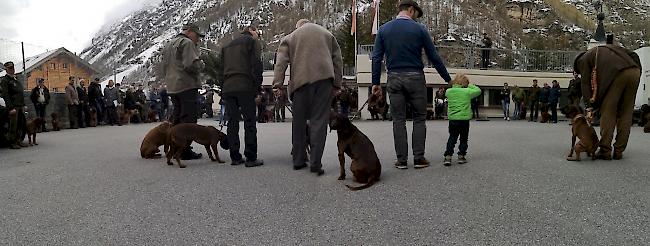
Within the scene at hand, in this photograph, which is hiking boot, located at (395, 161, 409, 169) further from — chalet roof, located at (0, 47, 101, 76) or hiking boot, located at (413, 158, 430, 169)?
chalet roof, located at (0, 47, 101, 76)

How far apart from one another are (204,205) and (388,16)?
5581 cm

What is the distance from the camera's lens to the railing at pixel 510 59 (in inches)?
1208

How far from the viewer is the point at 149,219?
439 centimetres

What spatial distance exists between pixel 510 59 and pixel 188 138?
1099 inches

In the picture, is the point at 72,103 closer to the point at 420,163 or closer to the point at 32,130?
the point at 32,130

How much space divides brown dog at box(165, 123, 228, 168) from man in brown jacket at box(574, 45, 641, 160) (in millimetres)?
5266

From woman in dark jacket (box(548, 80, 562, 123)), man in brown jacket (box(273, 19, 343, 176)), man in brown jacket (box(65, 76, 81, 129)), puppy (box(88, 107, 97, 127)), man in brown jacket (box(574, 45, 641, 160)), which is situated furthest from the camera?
woman in dark jacket (box(548, 80, 562, 123))

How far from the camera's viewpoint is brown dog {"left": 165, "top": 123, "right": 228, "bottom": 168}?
288 inches

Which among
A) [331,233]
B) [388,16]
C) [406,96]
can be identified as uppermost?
[388,16]

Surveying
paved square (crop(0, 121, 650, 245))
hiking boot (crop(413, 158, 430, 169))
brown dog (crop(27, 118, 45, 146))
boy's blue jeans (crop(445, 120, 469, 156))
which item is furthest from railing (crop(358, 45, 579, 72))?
paved square (crop(0, 121, 650, 245))

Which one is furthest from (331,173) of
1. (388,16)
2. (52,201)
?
(388,16)

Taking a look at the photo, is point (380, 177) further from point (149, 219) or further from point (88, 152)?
point (88, 152)

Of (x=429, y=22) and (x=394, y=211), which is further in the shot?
(x=429, y=22)

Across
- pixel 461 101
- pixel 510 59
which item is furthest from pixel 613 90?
pixel 510 59
